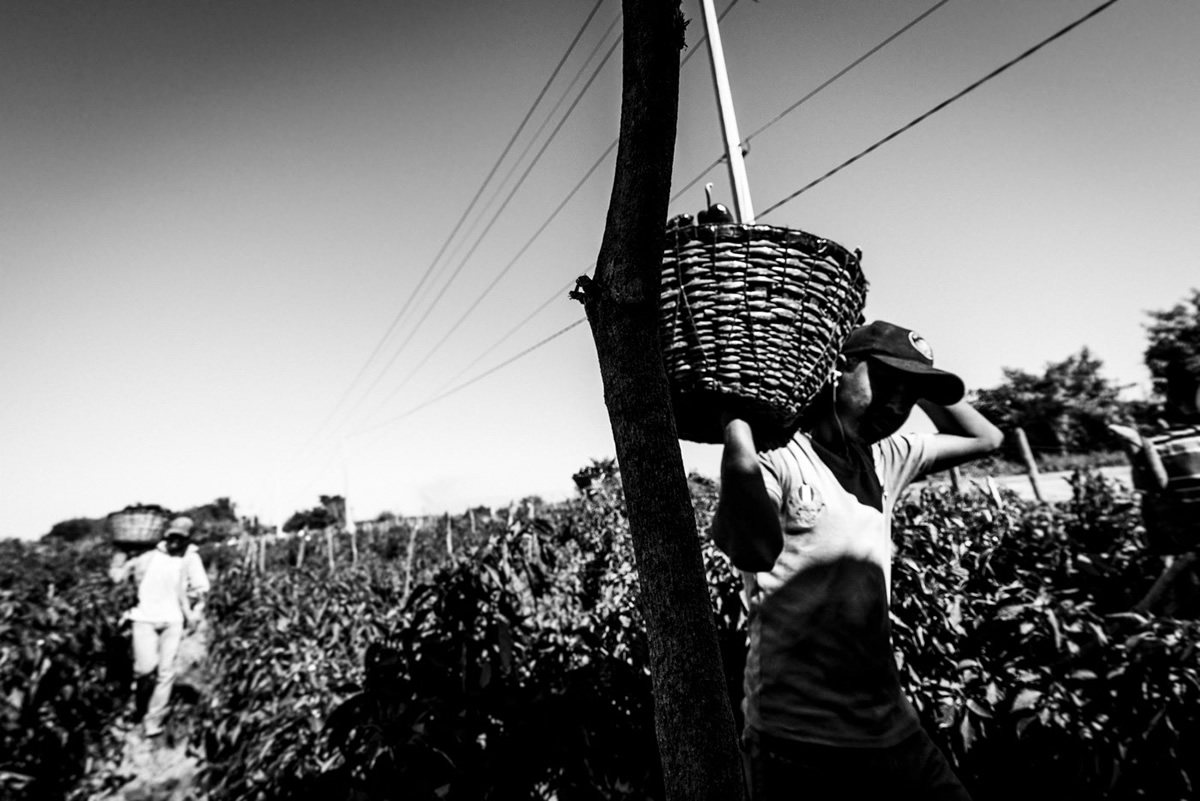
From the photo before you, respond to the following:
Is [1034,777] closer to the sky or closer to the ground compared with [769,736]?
closer to the ground

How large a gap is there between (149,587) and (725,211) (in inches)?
256

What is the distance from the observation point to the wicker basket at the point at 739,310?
108cm

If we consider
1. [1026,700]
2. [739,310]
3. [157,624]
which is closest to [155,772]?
[157,624]

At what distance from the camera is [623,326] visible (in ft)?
2.53

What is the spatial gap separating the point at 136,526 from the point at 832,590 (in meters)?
6.49

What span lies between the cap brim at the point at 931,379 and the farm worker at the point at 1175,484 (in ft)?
7.90

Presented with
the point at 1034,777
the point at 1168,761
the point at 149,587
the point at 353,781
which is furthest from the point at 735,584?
the point at 149,587

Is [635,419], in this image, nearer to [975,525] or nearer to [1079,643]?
[1079,643]

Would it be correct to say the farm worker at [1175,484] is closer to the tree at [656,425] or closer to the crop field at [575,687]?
the crop field at [575,687]

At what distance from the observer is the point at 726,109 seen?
3.73 metres

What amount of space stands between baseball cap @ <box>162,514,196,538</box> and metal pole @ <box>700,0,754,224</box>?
6.21m

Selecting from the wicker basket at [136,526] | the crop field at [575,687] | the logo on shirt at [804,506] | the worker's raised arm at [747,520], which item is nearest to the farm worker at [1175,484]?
the crop field at [575,687]

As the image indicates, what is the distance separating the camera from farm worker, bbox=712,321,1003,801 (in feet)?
4.86

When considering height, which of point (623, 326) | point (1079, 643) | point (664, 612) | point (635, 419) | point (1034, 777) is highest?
point (623, 326)
